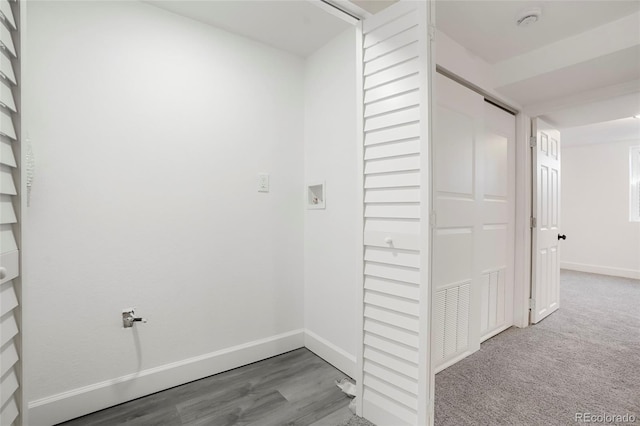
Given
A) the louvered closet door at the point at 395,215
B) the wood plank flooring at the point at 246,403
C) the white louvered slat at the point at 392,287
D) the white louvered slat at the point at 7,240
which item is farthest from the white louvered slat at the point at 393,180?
the white louvered slat at the point at 7,240

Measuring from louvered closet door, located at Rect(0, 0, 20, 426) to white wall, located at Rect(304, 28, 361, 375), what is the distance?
1.51m

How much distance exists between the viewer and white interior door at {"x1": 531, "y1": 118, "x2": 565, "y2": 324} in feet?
9.29

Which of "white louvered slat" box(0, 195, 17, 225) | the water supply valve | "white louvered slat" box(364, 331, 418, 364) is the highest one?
"white louvered slat" box(0, 195, 17, 225)

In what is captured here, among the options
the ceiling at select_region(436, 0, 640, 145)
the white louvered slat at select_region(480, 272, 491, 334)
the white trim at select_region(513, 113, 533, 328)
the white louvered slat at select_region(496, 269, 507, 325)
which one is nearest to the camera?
the ceiling at select_region(436, 0, 640, 145)

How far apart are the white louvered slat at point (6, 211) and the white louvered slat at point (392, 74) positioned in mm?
1439

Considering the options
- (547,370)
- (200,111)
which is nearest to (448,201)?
(547,370)

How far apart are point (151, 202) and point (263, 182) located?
2.47 ft

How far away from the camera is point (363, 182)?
5.22 ft

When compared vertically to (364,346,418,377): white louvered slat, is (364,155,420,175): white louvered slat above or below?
above

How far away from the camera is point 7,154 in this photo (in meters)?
0.78

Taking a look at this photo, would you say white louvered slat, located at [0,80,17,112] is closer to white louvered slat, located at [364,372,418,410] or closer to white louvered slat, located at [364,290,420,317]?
white louvered slat, located at [364,290,420,317]

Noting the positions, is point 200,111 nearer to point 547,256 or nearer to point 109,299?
point 109,299

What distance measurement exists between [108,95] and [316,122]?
134 cm

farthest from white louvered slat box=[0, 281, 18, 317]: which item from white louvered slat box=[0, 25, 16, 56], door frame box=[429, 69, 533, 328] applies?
door frame box=[429, 69, 533, 328]
